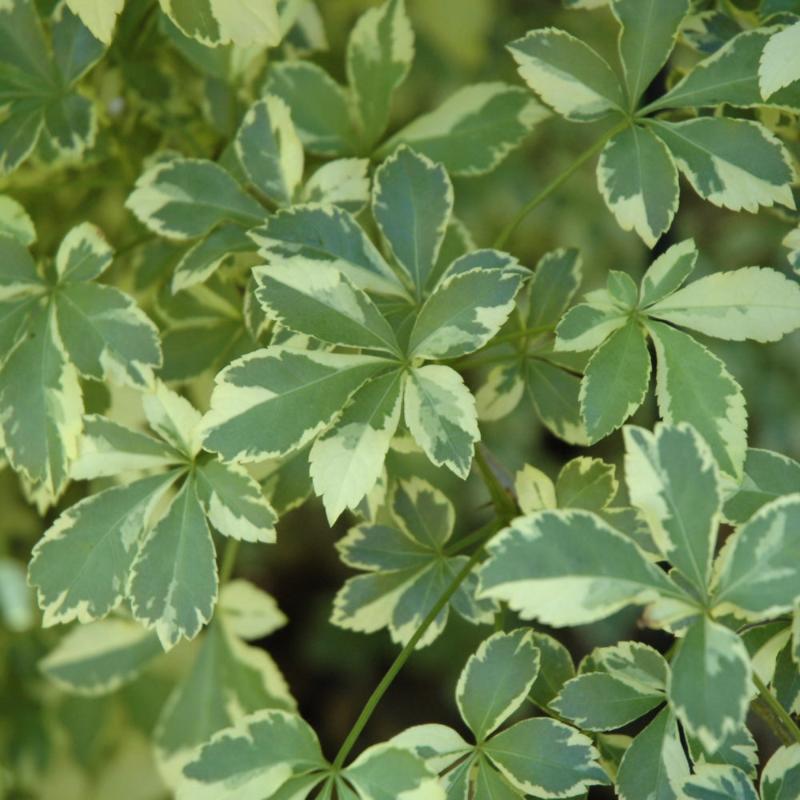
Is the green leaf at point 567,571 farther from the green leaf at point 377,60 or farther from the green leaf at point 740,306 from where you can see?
the green leaf at point 377,60

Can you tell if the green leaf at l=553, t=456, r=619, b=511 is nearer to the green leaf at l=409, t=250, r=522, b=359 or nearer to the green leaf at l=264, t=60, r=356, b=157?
the green leaf at l=409, t=250, r=522, b=359

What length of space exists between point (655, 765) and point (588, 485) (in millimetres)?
228

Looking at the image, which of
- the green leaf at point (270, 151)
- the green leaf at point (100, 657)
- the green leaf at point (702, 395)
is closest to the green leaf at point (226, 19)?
the green leaf at point (270, 151)

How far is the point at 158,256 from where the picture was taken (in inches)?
42.4

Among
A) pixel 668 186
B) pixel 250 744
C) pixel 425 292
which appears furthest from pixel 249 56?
pixel 250 744

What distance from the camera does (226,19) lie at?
79 cm

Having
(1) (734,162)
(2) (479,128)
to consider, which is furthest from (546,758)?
(2) (479,128)

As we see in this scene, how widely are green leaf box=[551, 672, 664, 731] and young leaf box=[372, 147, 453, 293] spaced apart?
357mm

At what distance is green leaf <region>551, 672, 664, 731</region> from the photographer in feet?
2.38

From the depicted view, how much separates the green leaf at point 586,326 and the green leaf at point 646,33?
212 mm

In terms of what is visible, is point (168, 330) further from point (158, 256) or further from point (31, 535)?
point (31, 535)

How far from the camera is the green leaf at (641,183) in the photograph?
78cm

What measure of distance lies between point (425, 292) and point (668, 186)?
0.73 feet

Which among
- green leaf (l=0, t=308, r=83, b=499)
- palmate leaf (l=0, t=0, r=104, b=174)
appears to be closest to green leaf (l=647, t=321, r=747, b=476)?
green leaf (l=0, t=308, r=83, b=499)
